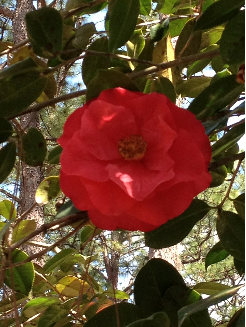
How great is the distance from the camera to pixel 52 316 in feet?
2.37

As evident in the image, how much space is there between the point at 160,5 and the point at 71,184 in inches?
21.7

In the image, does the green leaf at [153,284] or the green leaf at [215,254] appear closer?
the green leaf at [153,284]

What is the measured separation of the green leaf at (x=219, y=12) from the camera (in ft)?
1.71

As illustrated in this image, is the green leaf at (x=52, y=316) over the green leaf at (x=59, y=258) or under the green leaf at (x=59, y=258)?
under

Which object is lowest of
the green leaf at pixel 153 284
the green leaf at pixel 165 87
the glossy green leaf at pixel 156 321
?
the glossy green leaf at pixel 156 321

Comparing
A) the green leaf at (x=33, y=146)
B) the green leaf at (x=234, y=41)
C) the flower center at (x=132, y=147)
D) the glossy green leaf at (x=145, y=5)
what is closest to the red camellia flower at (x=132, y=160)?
the flower center at (x=132, y=147)

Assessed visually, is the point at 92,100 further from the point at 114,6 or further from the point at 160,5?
the point at 160,5

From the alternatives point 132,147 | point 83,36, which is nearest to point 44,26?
point 83,36

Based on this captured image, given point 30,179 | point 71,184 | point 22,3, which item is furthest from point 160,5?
point 22,3

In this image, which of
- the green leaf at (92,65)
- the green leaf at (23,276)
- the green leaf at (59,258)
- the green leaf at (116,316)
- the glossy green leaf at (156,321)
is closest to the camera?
the glossy green leaf at (156,321)

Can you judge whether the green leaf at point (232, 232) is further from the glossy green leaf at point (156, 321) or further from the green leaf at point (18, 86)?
the green leaf at point (18, 86)

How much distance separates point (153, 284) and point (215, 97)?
26 centimetres

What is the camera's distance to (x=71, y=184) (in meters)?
0.48

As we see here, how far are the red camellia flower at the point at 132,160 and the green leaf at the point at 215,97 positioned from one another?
98mm
